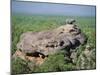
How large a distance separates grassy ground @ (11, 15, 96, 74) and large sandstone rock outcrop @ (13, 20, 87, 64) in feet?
0.19

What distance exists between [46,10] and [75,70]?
849 mm

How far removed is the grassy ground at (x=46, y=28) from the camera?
98.8 inches

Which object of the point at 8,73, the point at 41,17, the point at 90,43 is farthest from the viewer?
the point at 90,43

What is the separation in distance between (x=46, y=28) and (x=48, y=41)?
0.53 ft

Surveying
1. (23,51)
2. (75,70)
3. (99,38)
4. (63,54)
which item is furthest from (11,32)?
(99,38)

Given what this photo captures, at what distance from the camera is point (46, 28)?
265 cm

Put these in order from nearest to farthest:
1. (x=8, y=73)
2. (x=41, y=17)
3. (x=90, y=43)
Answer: (x=8, y=73) → (x=41, y=17) → (x=90, y=43)

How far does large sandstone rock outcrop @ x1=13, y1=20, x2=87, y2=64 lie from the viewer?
2.55m

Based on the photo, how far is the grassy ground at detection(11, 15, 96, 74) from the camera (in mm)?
2510

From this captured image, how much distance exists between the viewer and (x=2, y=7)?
8.11 feet

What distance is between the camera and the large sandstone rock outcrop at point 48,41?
2.55 m

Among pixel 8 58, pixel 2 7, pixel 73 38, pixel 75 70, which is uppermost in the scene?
pixel 2 7

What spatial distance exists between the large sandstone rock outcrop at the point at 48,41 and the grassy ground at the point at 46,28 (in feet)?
0.19

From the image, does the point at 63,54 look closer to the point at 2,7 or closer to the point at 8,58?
the point at 8,58
